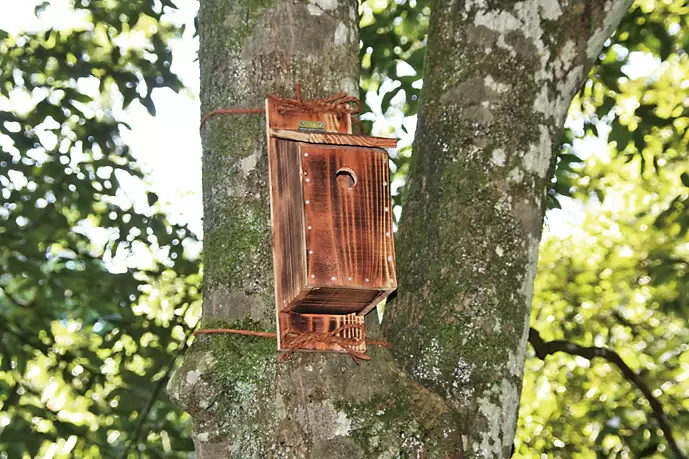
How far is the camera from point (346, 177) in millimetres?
2314

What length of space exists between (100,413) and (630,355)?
451 centimetres

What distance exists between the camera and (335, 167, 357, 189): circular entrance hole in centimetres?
229

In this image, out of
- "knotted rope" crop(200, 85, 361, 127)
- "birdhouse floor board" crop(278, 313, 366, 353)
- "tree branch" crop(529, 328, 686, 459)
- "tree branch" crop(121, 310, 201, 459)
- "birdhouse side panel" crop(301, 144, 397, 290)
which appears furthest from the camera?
"tree branch" crop(121, 310, 201, 459)

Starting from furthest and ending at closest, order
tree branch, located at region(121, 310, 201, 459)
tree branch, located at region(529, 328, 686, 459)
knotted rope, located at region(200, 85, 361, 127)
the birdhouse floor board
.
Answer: tree branch, located at region(121, 310, 201, 459), tree branch, located at region(529, 328, 686, 459), knotted rope, located at region(200, 85, 361, 127), the birdhouse floor board

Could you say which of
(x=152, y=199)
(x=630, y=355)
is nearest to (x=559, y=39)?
(x=152, y=199)

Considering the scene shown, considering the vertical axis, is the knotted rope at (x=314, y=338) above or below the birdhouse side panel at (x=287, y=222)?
below

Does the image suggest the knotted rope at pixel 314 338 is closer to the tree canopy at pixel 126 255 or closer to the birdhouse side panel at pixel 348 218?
the birdhouse side panel at pixel 348 218

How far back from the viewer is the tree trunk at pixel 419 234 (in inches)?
91.2

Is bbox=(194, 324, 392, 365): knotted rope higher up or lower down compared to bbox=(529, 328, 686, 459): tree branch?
higher up

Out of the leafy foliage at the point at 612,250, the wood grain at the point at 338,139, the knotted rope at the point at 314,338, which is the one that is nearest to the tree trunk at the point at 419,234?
the knotted rope at the point at 314,338

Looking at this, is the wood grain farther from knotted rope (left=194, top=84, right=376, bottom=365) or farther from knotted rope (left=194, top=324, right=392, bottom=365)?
knotted rope (left=194, top=324, right=392, bottom=365)

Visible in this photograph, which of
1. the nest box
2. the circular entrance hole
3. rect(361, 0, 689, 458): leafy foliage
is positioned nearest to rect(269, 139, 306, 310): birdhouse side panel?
the nest box

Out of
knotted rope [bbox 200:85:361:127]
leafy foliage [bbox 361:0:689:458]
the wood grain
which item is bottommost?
leafy foliage [bbox 361:0:689:458]

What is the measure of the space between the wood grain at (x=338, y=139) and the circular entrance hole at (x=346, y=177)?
72mm
